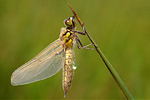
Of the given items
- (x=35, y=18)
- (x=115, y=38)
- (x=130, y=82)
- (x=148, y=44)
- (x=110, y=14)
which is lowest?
(x=130, y=82)

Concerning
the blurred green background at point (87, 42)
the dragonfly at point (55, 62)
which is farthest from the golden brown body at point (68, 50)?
the blurred green background at point (87, 42)

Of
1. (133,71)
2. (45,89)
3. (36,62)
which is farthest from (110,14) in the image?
(36,62)

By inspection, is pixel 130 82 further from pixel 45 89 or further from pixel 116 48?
pixel 45 89

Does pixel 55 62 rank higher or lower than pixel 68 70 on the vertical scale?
higher

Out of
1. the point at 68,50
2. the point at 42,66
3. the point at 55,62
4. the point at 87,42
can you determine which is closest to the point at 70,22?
the point at 68,50

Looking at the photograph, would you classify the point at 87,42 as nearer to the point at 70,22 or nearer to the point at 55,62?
the point at 55,62
